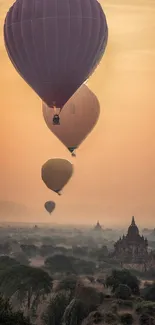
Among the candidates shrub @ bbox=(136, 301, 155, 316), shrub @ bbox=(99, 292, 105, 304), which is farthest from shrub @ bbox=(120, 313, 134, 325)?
shrub @ bbox=(99, 292, 105, 304)

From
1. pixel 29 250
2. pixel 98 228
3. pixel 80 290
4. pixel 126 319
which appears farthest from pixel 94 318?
pixel 98 228

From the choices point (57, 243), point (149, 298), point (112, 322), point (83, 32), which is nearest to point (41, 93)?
point (83, 32)

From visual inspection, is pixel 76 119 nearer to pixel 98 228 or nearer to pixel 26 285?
pixel 26 285

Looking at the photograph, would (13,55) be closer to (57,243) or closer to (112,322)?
(112,322)

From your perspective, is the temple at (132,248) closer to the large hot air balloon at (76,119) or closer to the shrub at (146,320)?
the shrub at (146,320)

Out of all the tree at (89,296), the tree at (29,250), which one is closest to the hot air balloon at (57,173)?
the tree at (89,296)

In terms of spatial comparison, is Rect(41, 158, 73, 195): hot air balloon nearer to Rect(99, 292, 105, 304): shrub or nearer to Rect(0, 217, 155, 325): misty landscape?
Rect(0, 217, 155, 325): misty landscape
